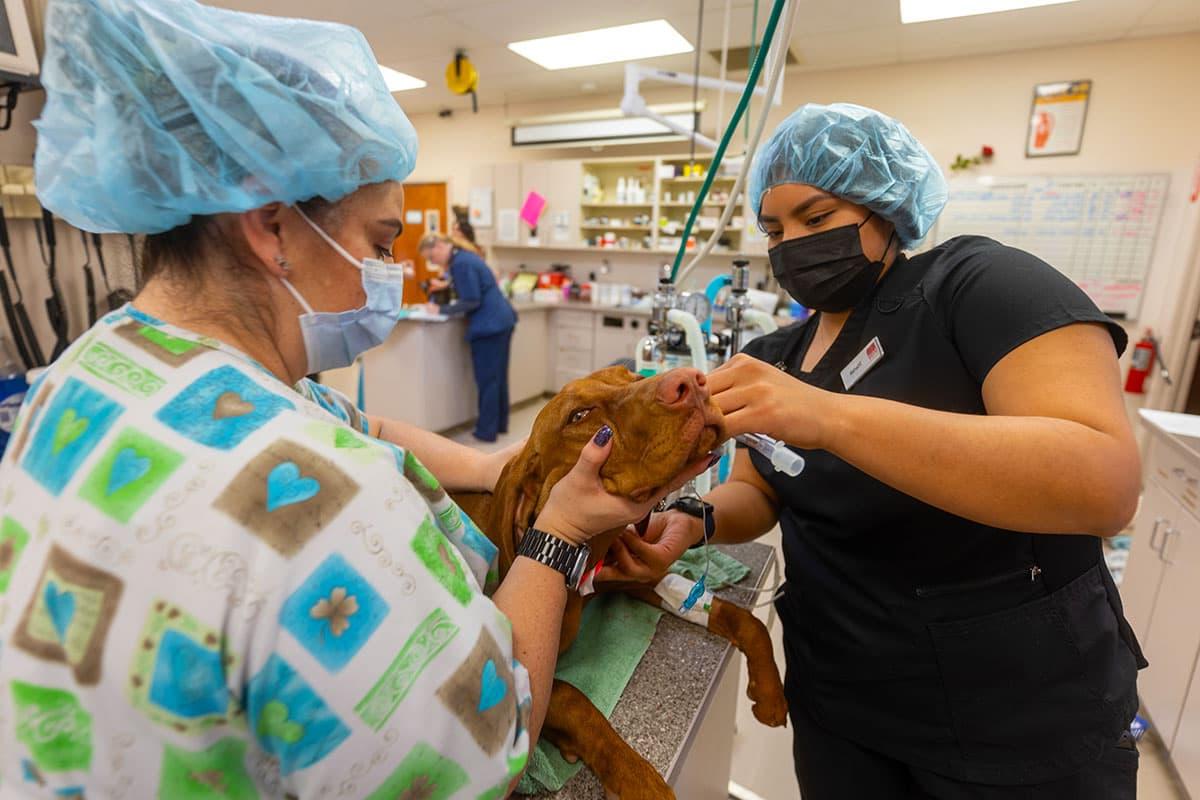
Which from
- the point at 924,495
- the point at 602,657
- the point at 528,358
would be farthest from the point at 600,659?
the point at 528,358

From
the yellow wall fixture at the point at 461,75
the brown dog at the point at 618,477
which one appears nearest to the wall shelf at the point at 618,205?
the yellow wall fixture at the point at 461,75

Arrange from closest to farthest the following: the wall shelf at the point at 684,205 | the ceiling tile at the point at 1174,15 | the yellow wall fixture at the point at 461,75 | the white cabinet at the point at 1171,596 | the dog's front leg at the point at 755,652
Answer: the dog's front leg at the point at 755,652 < the white cabinet at the point at 1171,596 < the ceiling tile at the point at 1174,15 < the yellow wall fixture at the point at 461,75 < the wall shelf at the point at 684,205

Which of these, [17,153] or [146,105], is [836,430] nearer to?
[146,105]

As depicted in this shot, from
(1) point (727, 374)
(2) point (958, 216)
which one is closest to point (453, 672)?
(1) point (727, 374)

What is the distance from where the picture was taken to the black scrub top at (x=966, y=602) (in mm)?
863

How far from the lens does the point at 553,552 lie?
721 millimetres

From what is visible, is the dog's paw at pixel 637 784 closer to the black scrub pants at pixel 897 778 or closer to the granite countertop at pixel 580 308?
the black scrub pants at pixel 897 778

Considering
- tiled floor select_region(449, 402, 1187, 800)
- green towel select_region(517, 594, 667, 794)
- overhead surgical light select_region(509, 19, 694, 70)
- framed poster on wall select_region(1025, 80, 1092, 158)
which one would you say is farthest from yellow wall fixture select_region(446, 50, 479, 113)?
green towel select_region(517, 594, 667, 794)

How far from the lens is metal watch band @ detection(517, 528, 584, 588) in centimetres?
72

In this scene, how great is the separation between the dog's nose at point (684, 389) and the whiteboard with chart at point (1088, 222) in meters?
4.21

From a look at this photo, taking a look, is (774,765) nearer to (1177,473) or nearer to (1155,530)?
(1155,530)

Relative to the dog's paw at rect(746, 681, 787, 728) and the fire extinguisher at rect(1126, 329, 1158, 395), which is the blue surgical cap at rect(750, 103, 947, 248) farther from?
the fire extinguisher at rect(1126, 329, 1158, 395)

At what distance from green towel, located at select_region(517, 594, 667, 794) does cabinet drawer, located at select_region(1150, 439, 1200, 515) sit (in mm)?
1833

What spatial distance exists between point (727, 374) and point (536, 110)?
248 inches
